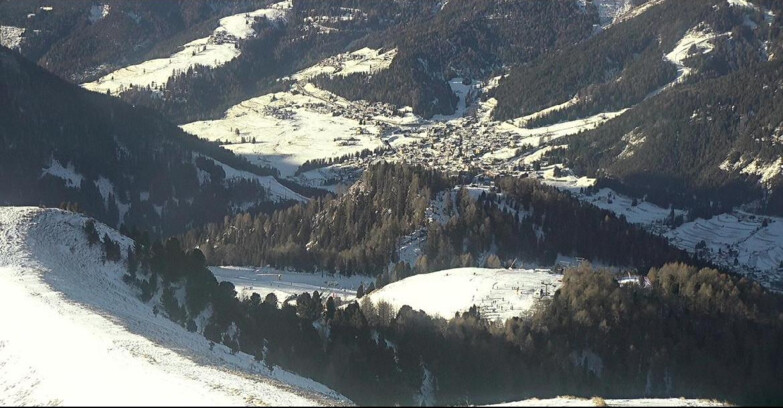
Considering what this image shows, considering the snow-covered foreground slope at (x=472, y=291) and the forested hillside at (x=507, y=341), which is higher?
the snow-covered foreground slope at (x=472, y=291)

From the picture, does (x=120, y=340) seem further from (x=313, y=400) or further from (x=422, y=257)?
(x=422, y=257)

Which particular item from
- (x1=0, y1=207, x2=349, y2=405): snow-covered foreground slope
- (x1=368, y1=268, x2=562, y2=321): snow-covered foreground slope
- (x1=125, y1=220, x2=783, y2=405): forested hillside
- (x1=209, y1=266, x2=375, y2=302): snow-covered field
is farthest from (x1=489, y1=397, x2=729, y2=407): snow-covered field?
(x1=209, y1=266, x2=375, y2=302): snow-covered field

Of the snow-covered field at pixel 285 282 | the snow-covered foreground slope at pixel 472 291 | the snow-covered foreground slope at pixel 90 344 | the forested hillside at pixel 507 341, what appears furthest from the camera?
the snow-covered field at pixel 285 282

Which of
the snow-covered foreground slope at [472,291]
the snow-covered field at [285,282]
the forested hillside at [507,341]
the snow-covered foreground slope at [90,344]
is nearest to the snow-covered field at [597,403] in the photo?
the snow-covered foreground slope at [90,344]

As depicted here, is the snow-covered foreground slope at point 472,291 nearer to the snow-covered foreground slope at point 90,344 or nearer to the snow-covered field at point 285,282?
the snow-covered field at point 285,282

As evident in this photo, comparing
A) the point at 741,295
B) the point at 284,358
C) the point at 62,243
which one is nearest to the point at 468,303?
the point at 284,358

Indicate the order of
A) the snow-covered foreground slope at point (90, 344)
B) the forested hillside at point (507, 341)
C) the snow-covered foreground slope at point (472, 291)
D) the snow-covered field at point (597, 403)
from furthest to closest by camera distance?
the snow-covered foreground slope at point (472, 291) → the forested hillside at point (507, 341) → the snow-covered foreground slope at point (90, 344) → the snow-covered field at point (597, 403)

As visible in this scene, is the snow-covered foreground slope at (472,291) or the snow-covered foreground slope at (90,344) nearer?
the snow-covered foreground slope at (90,344)
